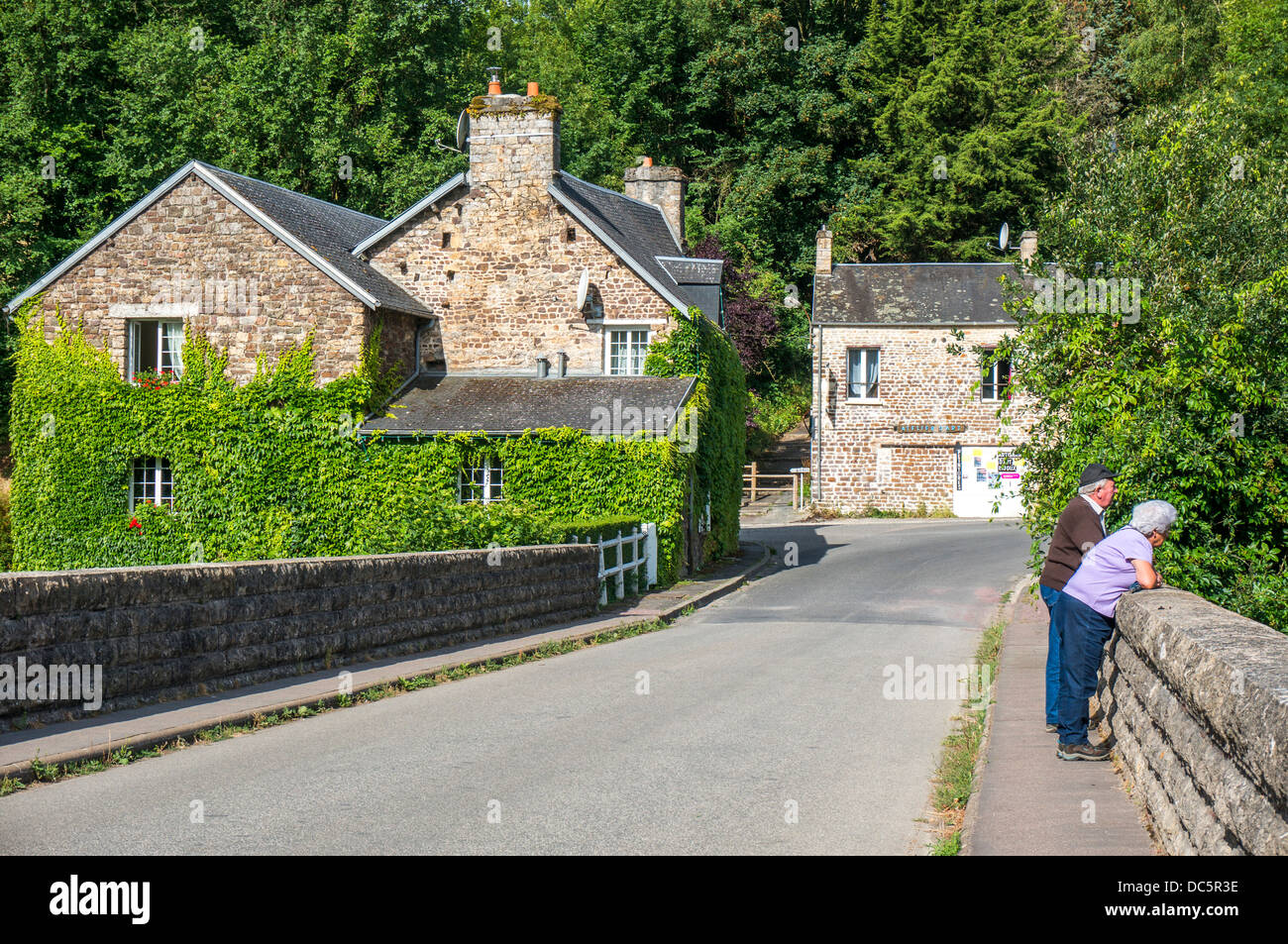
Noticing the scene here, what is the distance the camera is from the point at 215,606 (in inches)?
435

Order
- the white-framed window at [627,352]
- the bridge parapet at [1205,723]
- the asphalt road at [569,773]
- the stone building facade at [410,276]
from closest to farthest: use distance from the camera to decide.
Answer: the bridge parapet at [1205,723]
the asphalt road at [569,773]
the stone building facade at [410,276]
the white-framed window at [627,352]

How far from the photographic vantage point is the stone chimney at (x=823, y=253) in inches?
1791

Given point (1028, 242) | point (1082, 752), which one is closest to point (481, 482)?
point (1082, 752)

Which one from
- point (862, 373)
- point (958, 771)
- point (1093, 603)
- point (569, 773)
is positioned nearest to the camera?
point (1093, 603)

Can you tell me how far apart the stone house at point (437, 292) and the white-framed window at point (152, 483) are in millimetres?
30

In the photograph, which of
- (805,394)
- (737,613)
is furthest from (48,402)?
(805,394)

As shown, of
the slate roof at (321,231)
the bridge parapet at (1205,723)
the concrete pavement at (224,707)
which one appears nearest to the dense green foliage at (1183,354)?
the bridge parapet at (1205,723)

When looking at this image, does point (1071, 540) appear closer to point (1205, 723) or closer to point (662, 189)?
point (1205, 723)

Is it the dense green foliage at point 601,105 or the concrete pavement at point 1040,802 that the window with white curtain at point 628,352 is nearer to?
the dense green foliage at point 601,105

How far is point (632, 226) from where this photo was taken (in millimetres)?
31875

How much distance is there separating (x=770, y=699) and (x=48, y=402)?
20.6m

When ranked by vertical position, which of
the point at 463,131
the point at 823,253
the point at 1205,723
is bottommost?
the point at 1205,723

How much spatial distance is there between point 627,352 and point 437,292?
15.4ft

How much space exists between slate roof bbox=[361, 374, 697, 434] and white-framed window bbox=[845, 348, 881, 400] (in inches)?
755
